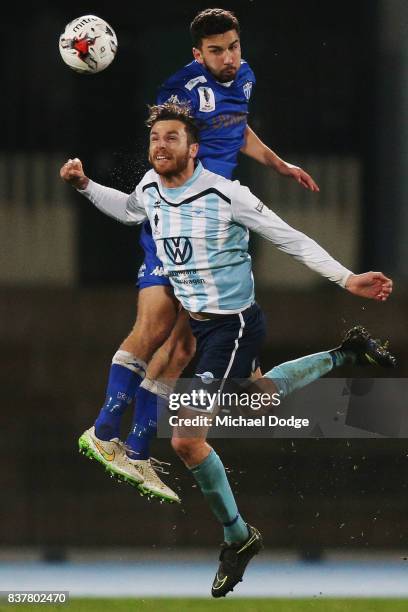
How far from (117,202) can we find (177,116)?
505 millimetres

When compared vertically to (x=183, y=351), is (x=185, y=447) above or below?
below

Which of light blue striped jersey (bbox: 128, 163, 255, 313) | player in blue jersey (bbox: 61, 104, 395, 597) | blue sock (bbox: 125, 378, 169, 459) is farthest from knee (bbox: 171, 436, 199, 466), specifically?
light blue striped jersey (bbox: 128, 163, 255, 313)

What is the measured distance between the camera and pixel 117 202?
694 centimetres

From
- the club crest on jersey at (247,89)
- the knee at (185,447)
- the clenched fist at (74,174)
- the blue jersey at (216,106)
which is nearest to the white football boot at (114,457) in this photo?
the knee at (185,447)

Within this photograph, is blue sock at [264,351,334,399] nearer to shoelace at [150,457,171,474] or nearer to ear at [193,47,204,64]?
shoelace at [150,457,171,474]

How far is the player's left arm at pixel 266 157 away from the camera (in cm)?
697

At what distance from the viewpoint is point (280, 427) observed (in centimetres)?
756

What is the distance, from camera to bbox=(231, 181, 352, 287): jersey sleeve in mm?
6531

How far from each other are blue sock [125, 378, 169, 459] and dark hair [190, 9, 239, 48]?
153cm

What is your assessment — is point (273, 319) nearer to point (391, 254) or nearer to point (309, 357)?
point (391, 254)

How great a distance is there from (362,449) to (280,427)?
3.38 feet

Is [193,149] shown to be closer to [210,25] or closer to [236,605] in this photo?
[210,25]

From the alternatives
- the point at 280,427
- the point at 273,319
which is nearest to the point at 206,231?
the point at 280,427

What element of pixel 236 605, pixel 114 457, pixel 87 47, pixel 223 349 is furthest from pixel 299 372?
pixel 236 605
